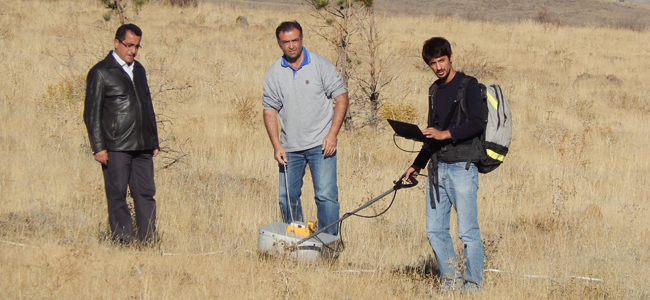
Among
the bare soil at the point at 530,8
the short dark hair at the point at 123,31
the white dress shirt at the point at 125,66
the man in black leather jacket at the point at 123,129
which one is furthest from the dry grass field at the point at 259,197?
the bare soil at the point at 530,8

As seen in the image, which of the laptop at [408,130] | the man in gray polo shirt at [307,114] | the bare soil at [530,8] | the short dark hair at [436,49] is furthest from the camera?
the bare soil at [530,8]

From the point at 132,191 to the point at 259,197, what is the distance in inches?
90.7

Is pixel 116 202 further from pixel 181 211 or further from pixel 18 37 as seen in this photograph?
pixel 18 37

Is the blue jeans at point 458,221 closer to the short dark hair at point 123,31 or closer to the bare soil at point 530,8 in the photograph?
the short dark hair at point 123,31

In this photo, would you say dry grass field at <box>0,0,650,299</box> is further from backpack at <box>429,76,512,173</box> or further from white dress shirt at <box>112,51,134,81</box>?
white dress shirt at <box>112,51,134,81</box>

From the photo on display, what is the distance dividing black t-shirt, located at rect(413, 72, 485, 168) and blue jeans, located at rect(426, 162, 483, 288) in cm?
21

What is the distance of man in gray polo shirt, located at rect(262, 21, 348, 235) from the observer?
5312mm

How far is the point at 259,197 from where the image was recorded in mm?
7605

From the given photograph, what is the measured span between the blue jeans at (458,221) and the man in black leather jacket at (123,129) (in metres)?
2.31

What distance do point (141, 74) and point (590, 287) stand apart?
3892 millimetres

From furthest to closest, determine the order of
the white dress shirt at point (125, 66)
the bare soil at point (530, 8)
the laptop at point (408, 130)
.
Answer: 1. the bare soil at point (530, 8)
2. the white dress shirt at point (125, 66)
3. the laptop at point (408, 130)

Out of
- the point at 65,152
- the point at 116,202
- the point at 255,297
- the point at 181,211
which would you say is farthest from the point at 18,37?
the point at 255,297

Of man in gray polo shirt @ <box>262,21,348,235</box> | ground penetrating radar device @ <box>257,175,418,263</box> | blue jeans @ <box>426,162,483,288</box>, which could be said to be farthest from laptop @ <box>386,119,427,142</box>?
man in gray polo shirt @ <box>262,21,348,235</box>

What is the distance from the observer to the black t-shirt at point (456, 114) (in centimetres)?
422
